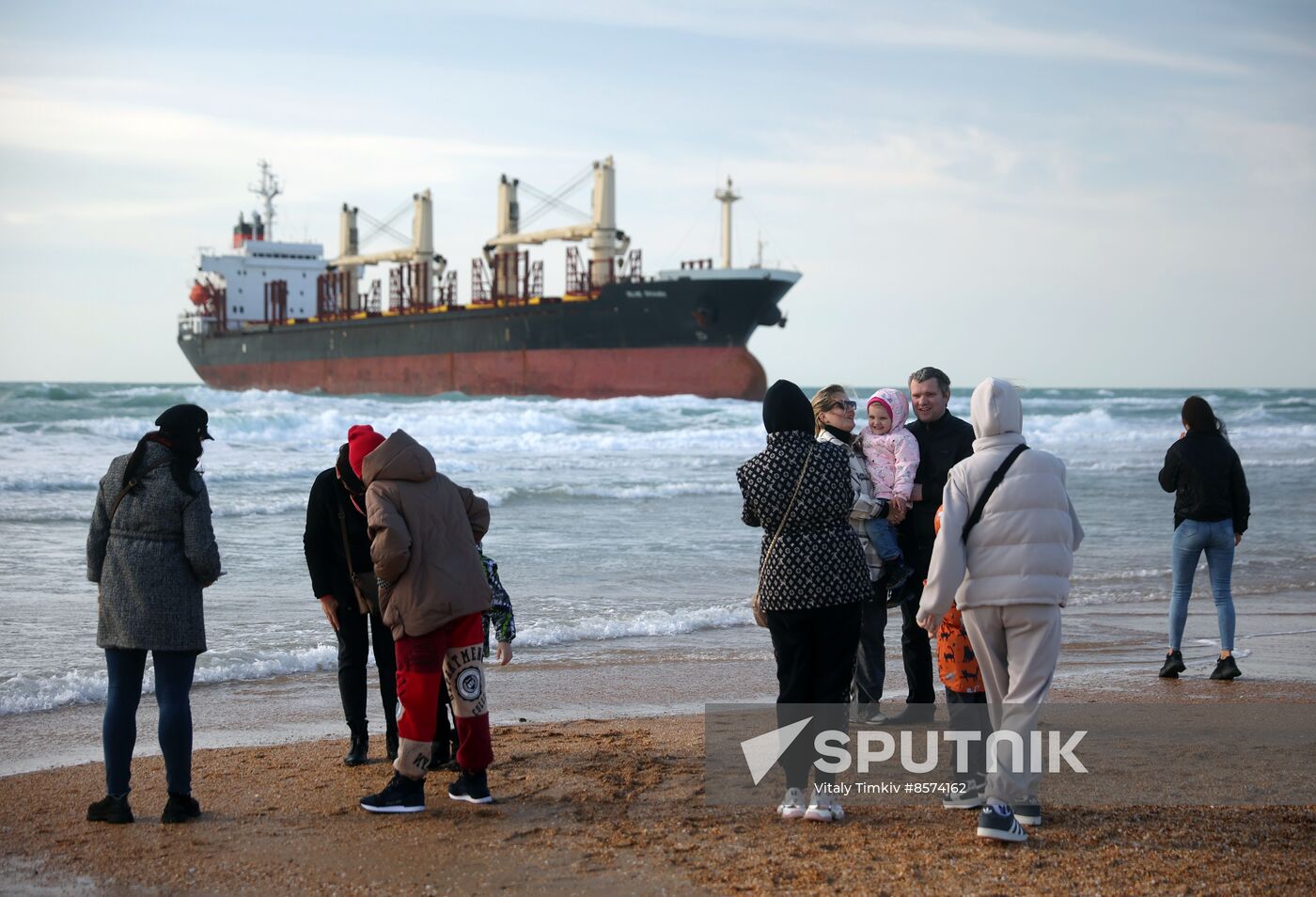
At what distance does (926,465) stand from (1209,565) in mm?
2087

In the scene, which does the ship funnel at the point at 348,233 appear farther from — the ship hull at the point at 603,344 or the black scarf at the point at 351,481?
the black scarf at the point at 351,481

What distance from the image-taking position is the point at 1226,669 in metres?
5.80

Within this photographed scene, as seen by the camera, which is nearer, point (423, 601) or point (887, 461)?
point (423, 601)

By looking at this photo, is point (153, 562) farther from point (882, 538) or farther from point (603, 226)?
point (603, 226)

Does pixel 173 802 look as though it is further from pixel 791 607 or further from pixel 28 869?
pixel 791 607

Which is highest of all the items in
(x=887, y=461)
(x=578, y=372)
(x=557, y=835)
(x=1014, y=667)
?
(x=578, y=372)

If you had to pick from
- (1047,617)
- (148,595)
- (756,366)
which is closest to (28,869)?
(148,595)

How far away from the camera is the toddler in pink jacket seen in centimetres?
462

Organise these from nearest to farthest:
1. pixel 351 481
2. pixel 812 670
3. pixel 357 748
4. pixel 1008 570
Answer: pixel 1008 570
pixel 812 670
pixel 351 481
pixel 357 748

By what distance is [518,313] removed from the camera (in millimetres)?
40875

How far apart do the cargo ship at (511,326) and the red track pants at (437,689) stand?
113ft

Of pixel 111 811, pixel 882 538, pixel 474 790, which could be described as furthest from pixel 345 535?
pixel 882 538

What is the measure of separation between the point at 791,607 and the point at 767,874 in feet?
2.46

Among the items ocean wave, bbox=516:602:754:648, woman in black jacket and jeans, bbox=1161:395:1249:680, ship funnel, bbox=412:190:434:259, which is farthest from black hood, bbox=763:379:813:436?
ship funnel, bbox=412:190:434:259
